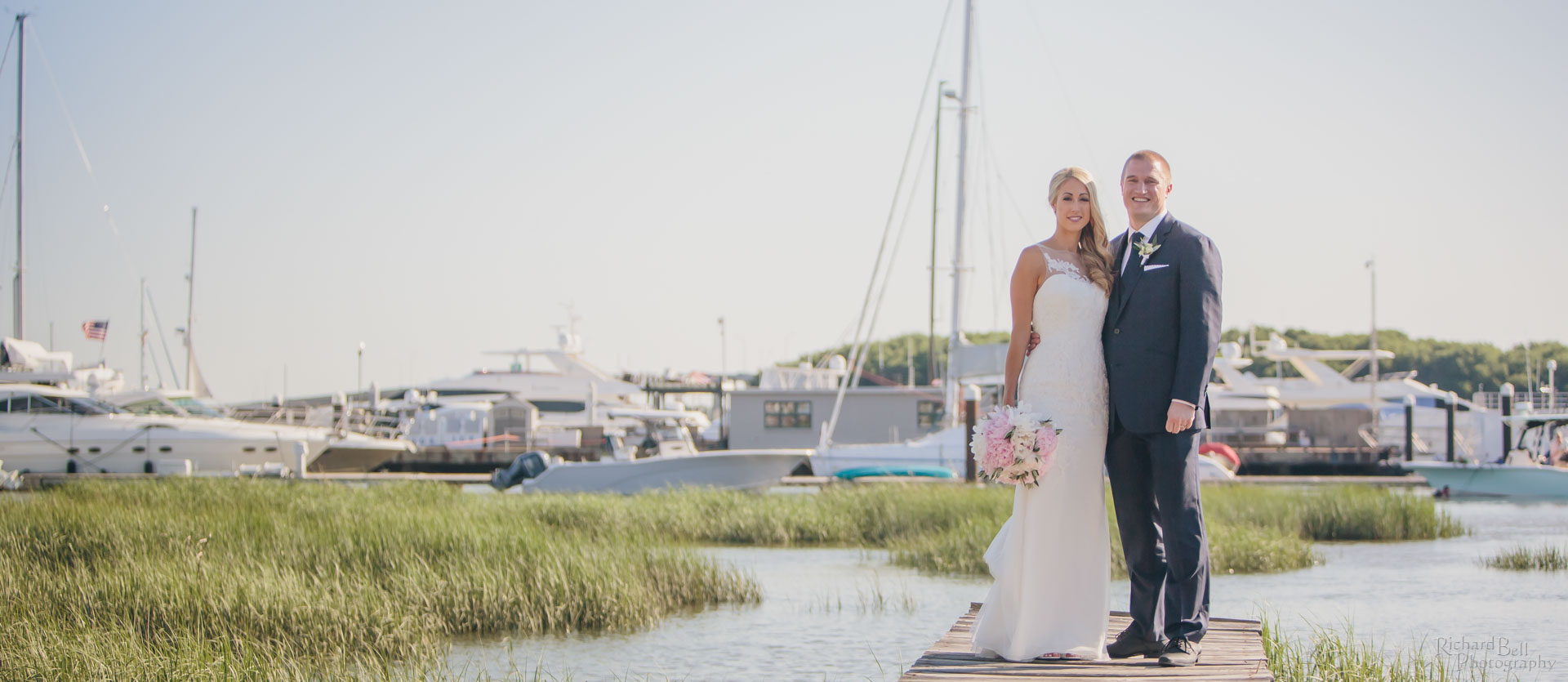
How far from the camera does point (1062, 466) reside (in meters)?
5.37

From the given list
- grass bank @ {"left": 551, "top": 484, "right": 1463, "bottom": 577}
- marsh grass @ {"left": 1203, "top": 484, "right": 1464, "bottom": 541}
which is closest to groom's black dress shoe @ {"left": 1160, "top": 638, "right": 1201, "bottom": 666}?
grass bank @ {"left": 551, "top": 484, "right": 1463, "bottom": 577}

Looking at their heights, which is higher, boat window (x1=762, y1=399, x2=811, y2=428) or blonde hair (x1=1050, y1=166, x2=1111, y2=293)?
blonde hair (x1=1050, y1=166, x2=1111, y2=293)

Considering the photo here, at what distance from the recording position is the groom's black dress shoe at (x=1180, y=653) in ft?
16.9

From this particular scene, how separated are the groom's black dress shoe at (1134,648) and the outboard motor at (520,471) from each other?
77.3ft

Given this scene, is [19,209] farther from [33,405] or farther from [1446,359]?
[1446,359]

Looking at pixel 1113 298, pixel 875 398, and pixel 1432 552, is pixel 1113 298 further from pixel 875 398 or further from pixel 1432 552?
pixel 875 398

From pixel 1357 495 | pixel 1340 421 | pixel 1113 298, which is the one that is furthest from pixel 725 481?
pixel 1340 421

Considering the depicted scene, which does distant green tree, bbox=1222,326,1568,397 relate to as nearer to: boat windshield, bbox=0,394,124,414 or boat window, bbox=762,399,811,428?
boat window, bbox=762,399,811,428

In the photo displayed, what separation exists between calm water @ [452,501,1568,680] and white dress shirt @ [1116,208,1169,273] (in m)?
2.86

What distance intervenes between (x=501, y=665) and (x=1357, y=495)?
15.6m

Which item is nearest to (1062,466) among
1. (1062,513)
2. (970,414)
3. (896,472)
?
(1062,513)

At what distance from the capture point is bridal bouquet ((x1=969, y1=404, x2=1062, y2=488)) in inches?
205

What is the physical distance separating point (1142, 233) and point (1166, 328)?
42cm

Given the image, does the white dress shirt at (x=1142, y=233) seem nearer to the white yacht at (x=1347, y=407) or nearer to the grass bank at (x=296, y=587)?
the grass bank at (x=296, y=587)
